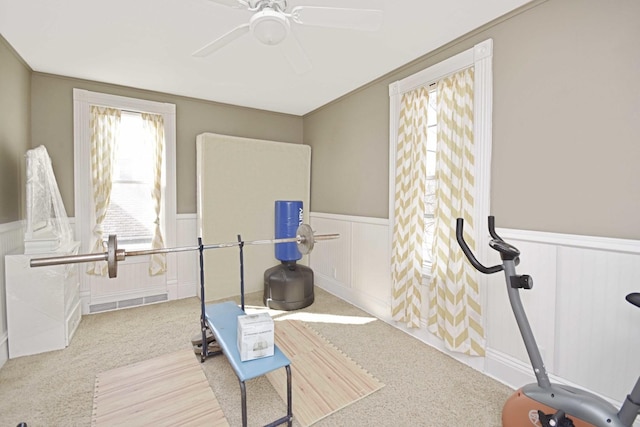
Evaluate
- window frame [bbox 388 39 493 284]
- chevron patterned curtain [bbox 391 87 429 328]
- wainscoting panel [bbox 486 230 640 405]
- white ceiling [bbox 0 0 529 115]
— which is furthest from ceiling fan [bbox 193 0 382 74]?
wainscoting panel [bbox 486 230 640 405]

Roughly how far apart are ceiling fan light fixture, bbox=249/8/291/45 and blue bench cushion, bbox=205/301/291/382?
1.86 meters

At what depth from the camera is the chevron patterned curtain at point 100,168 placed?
133 inches

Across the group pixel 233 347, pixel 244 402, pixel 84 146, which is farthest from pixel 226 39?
pixel 84 146

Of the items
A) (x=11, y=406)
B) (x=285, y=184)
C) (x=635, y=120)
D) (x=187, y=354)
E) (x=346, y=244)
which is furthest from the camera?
(x=285, y=184)

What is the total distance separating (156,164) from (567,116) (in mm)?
4063

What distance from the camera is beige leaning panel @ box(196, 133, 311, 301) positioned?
3.77 m

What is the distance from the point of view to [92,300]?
11.3ft

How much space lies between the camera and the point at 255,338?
1.81m

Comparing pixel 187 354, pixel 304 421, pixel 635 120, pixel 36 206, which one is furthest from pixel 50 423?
pixel 635 120

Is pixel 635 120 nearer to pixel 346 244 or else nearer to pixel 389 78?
pixel 389 78

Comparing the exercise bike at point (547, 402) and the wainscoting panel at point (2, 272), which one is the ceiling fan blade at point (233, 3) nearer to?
the exercise bike at point (547, 402)

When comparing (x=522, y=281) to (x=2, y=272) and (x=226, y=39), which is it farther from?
(x=2, y=272)

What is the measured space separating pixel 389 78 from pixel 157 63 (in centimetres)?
234

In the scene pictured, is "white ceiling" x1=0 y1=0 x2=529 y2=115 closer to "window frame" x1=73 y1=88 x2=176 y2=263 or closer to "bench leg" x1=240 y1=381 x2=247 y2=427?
"window frame" x1=73 y1=88 x2=176 y2=263
